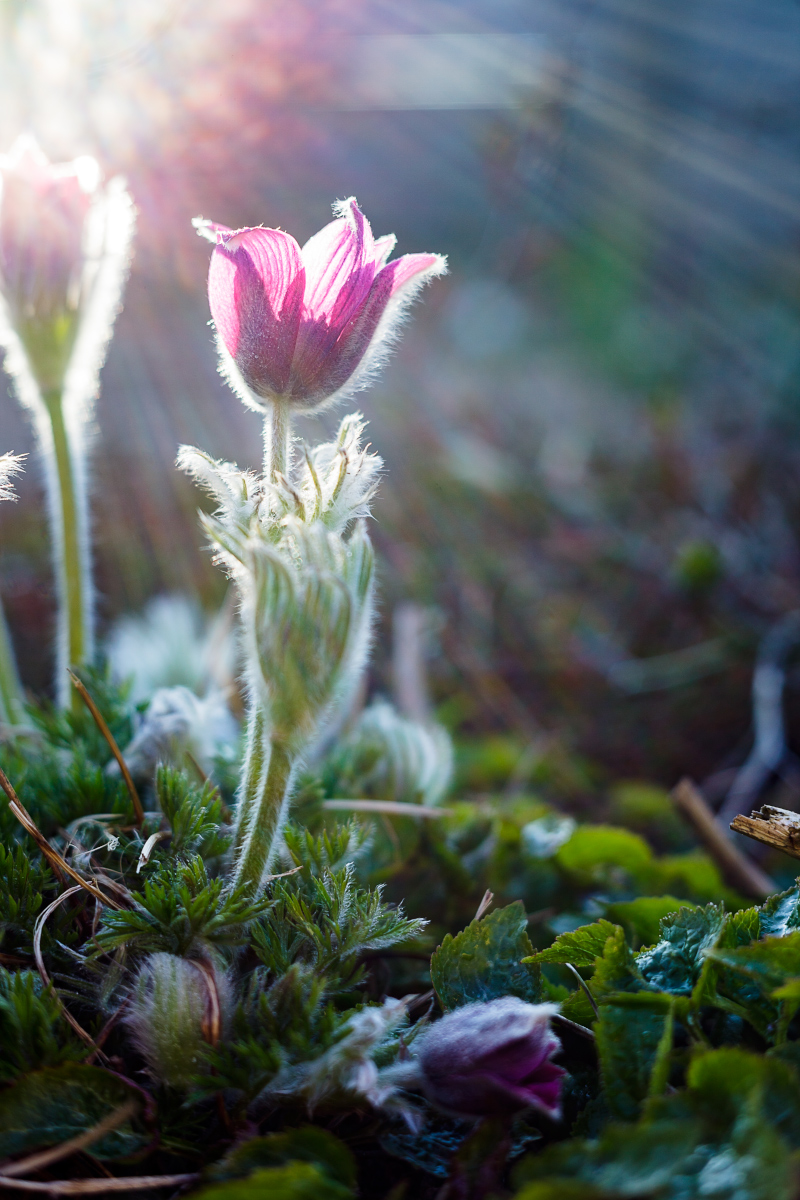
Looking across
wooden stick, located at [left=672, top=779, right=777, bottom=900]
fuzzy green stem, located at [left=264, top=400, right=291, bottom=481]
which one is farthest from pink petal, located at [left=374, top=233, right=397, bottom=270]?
wooden stick, located at [left=672, top=779, right=777, bottom=900]

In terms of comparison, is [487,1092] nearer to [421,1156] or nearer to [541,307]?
[421,1156]

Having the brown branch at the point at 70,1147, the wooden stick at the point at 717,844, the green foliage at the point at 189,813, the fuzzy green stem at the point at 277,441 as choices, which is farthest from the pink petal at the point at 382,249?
the wooden stick at the point at 717,844

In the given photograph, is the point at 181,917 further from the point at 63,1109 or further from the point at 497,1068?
the point at 497,1068

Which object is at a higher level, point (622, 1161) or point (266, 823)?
point (266, 823)

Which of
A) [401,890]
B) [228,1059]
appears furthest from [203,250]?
[228,1059]

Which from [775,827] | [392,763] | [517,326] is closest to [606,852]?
[392,763]
